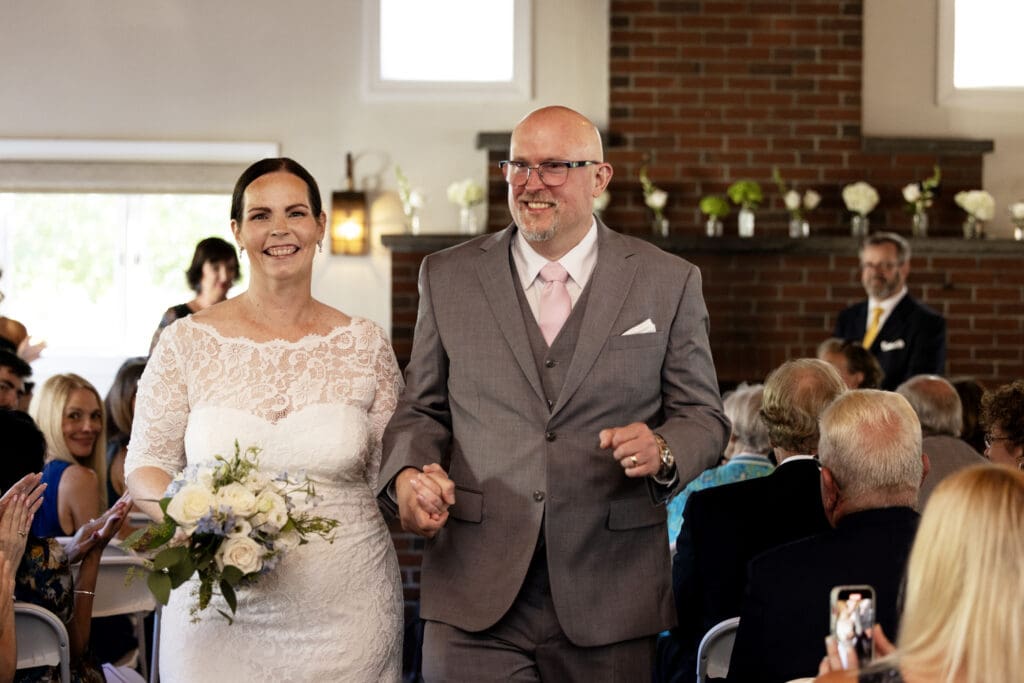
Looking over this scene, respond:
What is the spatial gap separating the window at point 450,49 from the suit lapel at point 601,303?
240 inches

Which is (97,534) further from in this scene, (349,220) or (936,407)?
(349,220)

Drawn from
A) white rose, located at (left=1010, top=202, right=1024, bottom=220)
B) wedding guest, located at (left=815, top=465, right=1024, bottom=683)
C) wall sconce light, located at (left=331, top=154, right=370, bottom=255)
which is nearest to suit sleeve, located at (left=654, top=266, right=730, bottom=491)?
wedding guest, located at (left=815, top=465, right=1024, bottom=683)

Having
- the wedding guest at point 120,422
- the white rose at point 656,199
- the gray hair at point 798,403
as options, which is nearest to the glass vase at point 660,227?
the white rose at point 656,199

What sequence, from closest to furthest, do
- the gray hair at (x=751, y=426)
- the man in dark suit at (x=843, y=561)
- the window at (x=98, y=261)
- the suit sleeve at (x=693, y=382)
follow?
the man in dark suit at (x=843, y=561)
the suit sleeve at (x=693, y=382)
the gray hair at (x=751, y=426)
the window at (x=98, y=261)

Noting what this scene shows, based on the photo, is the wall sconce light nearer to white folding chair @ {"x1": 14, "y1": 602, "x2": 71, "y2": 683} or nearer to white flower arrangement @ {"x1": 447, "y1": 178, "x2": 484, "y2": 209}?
white flower arrangement @ {"x1": 447, "y1": 178, "x2": 484, "y2": 209}

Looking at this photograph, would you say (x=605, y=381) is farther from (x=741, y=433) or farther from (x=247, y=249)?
(x=741, y=433)

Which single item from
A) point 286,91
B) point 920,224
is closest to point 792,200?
point 920,224

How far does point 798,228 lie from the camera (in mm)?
8516

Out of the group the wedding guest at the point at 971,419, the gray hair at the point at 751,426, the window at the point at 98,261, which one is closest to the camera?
the gray hair at the point at 751,426

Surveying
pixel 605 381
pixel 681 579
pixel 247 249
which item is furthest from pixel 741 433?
pixel 247 249

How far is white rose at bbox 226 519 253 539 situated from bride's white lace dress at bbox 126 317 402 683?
360mm

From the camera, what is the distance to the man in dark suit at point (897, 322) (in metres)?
7.59

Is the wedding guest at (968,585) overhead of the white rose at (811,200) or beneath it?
beneath

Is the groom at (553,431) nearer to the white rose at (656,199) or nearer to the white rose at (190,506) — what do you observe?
the white rose at (190,506)
